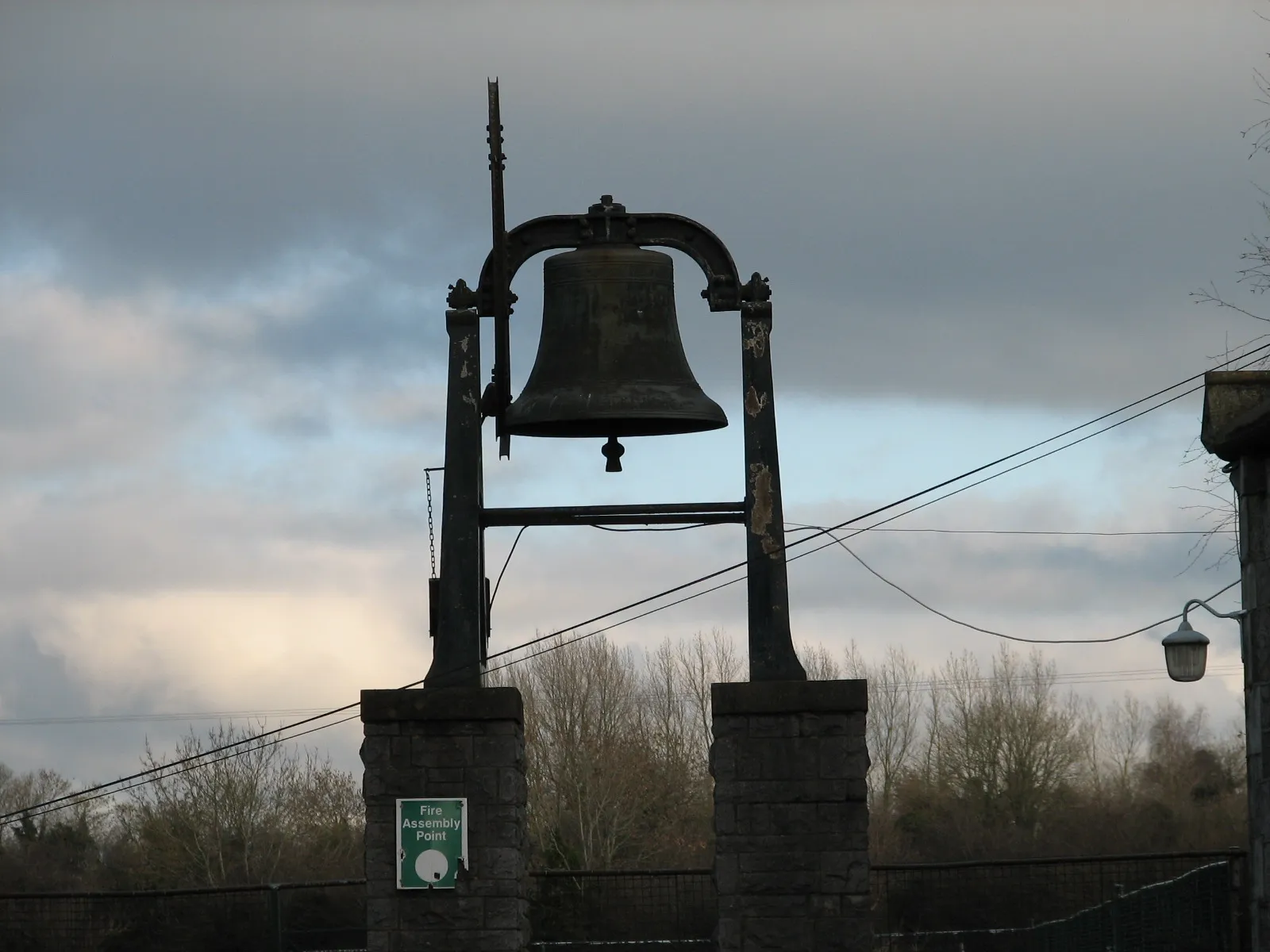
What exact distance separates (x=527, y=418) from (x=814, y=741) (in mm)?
2428

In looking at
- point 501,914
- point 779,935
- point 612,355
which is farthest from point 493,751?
point 612,355

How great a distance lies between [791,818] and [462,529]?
2.40 meters

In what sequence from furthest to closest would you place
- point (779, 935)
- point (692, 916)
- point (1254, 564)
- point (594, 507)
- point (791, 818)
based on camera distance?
point (692, 916) → point (1254, 564) → point (594, 507) → point (791, 818) → point (779, 935)

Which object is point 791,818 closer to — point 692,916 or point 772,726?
point 772,726

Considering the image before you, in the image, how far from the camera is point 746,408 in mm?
10531

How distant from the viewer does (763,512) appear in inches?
408

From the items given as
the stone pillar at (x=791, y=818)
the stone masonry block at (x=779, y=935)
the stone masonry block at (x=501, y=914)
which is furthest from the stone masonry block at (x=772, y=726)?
the stone masonry block at (x=501, y=914)

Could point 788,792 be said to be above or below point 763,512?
below

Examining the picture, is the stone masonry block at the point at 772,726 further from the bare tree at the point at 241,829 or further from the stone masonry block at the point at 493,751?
the bare tree at the point at 241,829

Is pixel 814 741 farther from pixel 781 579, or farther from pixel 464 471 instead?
pixel 464 471

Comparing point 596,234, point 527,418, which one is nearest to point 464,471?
point 527,418

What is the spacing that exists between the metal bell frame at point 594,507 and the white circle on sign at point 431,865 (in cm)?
91

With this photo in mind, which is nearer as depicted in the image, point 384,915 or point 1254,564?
point 384,915

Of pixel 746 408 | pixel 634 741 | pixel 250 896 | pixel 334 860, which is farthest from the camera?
pixel 634 741
